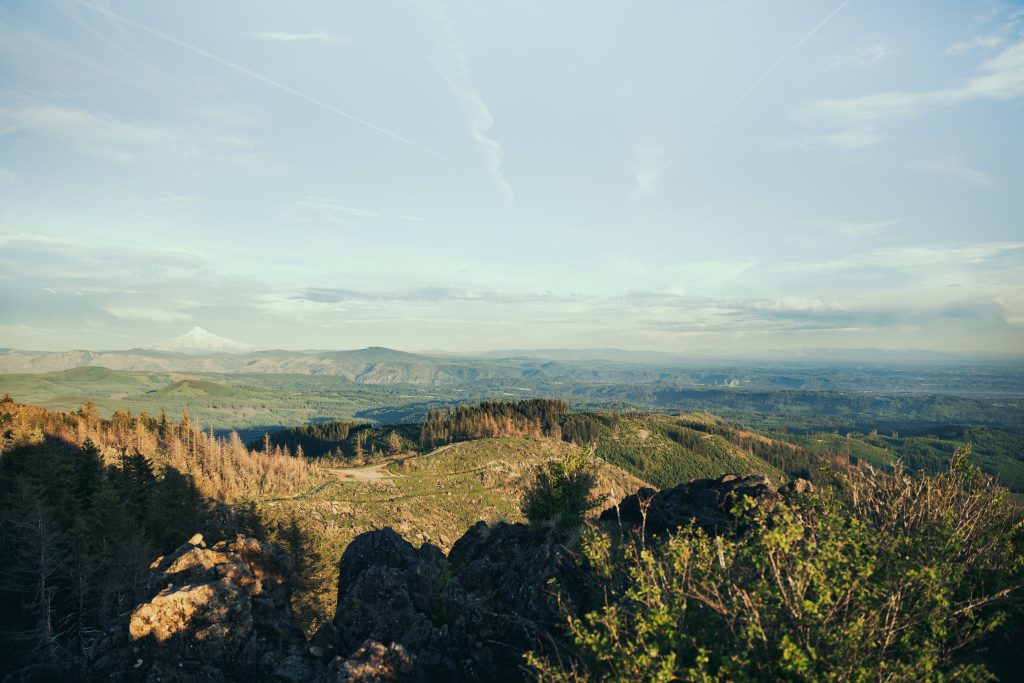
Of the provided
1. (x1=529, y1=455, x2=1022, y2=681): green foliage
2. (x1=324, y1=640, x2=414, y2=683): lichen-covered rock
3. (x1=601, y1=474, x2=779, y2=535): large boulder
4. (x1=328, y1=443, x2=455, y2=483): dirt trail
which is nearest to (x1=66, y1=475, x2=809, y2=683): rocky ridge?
(x1=324, y1=640, x2=414, y2=683): lichen-covered rock

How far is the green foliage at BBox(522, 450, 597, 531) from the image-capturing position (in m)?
46.5

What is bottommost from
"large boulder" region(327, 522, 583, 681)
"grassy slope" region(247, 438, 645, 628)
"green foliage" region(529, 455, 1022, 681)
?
"grassy slope" region(247, 438, 645, 628)

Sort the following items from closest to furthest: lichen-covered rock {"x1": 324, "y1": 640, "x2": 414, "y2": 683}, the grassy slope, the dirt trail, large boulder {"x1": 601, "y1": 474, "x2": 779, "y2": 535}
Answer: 1. lichen-covered rock {"x1": 324, "y1": 640, "x2": 414, "y2": 683}
2. large boulder {"x1": 601, "y1": 474, "x2": 779, "y2": 535}
3. the grassy slope
4. the dirt trail

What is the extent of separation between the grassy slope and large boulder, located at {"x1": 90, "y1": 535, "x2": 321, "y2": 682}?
99.7 feet

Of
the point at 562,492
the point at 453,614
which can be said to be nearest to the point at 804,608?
the point at 453,614

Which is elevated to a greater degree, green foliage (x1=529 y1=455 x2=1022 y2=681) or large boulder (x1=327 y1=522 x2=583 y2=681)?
green foliage (x1=529 y1=455 x2=1022 y2=681)

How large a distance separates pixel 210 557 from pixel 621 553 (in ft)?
91.5

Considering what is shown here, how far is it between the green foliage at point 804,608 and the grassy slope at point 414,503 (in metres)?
33.8

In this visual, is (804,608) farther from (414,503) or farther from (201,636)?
(414,503)

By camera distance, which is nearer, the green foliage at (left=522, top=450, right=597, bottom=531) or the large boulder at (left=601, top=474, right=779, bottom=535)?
the large boulder at (left=601, top=474, right=779, bottom=535)

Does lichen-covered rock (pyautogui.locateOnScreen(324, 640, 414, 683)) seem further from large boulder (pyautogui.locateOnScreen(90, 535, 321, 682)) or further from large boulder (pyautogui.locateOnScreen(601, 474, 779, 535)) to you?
large boulder (pyautogui.locateOnScreen(601, 474, 779, 535))

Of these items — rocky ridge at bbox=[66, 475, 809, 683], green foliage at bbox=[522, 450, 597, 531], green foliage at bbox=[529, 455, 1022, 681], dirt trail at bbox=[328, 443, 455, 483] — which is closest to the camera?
green foliage at bbox=[529, 455, 1022, 681]

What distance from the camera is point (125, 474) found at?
69.6 metres

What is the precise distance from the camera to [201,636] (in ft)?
80.6
